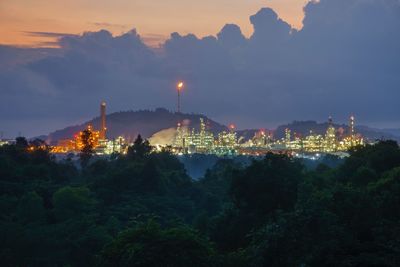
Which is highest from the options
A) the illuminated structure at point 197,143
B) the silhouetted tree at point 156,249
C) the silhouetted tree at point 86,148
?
the illuminated structure at point 197,143

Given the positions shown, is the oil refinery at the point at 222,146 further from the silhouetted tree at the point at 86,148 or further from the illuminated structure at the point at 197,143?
the silhouetted tree at the point at 86,148

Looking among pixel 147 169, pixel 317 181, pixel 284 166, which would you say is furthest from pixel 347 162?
pixel 147 169

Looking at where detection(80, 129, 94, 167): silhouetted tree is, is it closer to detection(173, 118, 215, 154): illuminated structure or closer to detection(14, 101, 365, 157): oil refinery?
detection(14, 101, 365, 157): oil refinery

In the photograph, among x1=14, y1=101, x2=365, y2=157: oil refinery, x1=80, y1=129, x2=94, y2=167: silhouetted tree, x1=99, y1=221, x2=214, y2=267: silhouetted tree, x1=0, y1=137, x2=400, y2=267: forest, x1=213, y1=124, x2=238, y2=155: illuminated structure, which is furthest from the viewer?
x1=213, y1=124, x2=238, y2=155: illuminated structure

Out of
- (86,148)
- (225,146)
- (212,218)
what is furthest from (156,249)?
(225,146)

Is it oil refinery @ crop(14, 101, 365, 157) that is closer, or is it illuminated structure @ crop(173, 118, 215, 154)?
oil refinery @ crop(14, 101, 365, 157)

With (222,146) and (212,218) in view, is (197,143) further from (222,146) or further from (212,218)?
(212,218)

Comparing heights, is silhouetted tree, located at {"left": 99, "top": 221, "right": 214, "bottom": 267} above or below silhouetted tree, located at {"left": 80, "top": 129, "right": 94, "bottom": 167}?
below

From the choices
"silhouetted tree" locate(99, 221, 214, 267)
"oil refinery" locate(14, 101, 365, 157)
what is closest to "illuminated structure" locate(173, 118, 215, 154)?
"oil refinery" locate(14, 101, 365, 157)

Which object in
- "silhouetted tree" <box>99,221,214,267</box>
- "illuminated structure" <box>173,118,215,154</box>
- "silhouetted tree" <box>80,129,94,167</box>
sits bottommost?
"silhouetted tree" <box>99,221,214,267</box>

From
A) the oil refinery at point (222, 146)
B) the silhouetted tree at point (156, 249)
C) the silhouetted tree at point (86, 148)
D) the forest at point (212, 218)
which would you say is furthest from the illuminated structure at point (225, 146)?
the silhouetted tree at point (156, 249)
